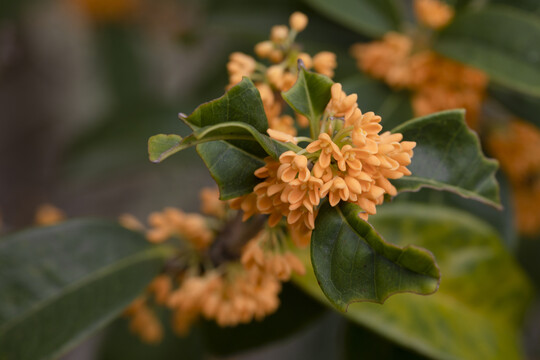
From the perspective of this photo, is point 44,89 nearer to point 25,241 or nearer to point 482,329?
point 25,241

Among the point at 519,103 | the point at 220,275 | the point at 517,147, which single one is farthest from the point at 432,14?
the point at 220,275

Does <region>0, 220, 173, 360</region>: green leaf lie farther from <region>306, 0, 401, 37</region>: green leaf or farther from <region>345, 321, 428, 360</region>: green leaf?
<region>306, 0, 401, 37</region>: green leaf

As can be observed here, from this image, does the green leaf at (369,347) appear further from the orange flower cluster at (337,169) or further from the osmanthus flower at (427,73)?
the orange flower cluster at (337,169)

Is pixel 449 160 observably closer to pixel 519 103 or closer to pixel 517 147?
pixel 519 103

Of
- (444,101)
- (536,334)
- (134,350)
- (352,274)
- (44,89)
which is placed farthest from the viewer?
(44,89)

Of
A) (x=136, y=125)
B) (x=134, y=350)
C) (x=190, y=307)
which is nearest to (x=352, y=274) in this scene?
(x=190, y=307)

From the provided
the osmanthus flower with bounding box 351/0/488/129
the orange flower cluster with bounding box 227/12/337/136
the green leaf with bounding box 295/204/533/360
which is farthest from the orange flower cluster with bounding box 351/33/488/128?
the orange flower cluster with bounding box 227/12/337/136

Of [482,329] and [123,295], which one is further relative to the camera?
[482,329]
